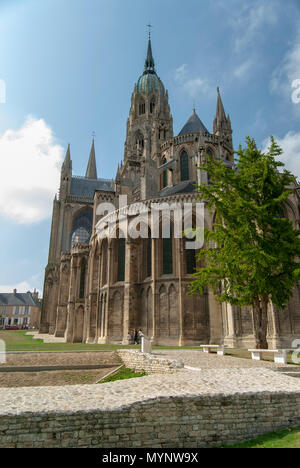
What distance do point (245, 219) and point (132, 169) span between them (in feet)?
111

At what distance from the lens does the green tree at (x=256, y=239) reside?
13.9m

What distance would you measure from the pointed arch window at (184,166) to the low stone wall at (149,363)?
2459 cm

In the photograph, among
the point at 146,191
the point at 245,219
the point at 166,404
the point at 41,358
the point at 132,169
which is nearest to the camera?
→ the point at 166,404

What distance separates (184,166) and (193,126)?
22.8ft

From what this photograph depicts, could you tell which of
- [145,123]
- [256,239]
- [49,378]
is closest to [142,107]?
[145,123]

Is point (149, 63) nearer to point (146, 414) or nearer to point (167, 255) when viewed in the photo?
point (167, 255)

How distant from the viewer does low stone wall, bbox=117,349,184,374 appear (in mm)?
10539

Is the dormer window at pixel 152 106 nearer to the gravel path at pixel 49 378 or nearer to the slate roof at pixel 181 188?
the slate roof at pixel 181 188

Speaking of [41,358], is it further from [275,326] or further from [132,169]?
[132,169]

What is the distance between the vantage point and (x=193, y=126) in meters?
40.2

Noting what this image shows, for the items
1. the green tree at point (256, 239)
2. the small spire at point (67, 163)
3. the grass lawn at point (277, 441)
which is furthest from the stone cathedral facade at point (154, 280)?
the small spire at point (67, 163)

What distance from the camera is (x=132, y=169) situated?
153 feet

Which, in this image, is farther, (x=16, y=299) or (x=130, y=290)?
(x=16, y=299)

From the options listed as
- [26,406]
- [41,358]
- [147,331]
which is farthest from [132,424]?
[147,331]
